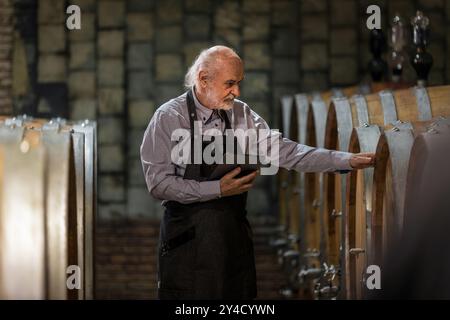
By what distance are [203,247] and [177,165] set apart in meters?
0.31

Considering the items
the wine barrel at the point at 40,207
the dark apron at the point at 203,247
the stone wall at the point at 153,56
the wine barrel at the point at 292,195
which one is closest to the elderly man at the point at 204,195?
the dark apron at the point at 203,247

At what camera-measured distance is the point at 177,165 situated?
12.4ft

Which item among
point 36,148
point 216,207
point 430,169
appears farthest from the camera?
point 216,207

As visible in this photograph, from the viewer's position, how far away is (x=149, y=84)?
8430 mm

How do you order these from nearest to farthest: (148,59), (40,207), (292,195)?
(40,207), (292,195), (148,59)

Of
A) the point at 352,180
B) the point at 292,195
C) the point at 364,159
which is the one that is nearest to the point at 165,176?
the point at 364,159

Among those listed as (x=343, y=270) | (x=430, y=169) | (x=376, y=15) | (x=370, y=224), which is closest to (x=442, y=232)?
(x=430, y=169)

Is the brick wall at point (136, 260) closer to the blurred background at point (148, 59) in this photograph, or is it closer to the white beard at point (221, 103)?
the blurred background at point (148, 59)

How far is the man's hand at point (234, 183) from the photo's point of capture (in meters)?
3.69

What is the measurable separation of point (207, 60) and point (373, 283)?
3.43ft

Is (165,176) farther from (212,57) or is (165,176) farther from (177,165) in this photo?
(212,57)

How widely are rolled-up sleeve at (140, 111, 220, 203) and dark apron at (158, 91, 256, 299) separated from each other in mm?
61

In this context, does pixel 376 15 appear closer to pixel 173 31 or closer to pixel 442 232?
pixel 173 31

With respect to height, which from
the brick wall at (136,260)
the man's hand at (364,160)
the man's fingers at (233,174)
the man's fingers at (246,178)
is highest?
the man's hand at (364,160)
